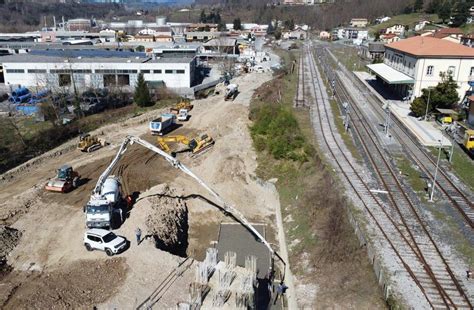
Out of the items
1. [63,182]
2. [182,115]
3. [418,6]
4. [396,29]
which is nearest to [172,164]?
[63,182]

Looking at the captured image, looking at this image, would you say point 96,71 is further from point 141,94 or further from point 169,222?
point 169,222

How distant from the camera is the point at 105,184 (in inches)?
1030

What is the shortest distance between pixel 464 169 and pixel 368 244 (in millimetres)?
14183

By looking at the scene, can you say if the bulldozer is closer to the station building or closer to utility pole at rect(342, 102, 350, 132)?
utility pole at rect(342, 102, 350, 132)

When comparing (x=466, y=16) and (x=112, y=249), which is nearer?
(x=112, y=249)

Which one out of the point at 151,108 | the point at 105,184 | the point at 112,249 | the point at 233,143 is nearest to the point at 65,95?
the point at 151,108

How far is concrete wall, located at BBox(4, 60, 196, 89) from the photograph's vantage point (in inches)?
2413

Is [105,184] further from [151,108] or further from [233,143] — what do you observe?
[151,108]

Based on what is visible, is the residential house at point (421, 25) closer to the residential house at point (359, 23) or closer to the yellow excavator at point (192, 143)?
the residential house at point (359, 23)

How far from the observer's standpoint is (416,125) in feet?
132

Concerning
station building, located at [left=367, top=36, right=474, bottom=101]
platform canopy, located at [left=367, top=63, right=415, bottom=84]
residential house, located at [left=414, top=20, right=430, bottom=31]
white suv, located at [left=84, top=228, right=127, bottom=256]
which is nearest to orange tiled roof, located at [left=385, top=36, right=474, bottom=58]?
station building, located at [left=367, top=36, right=474, bottom=101]

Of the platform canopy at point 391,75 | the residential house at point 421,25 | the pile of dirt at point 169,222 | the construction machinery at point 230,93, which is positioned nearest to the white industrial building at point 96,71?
the construction machinery at point 230,93

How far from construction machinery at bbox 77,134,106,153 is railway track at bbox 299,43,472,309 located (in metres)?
20.2

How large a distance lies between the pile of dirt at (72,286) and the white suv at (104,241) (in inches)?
24.3
